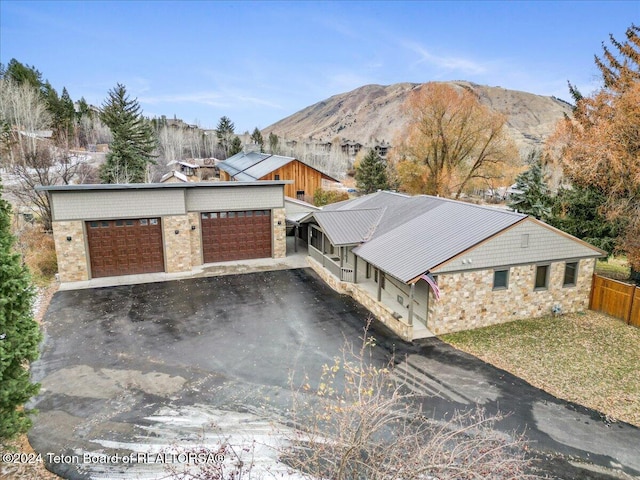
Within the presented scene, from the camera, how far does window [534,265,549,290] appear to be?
1530cm

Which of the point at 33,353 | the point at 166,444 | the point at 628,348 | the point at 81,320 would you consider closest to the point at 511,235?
the point at 628,348

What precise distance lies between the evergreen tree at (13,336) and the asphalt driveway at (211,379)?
1.51 m

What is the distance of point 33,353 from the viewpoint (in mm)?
7445

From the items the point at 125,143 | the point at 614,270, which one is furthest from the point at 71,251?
the point at 614,270

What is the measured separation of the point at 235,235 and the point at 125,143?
25.7 meters

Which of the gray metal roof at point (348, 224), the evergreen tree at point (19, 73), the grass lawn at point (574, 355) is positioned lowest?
the grass lawn at point (574, 355)

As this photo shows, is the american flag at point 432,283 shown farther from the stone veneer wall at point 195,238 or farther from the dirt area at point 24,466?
the stone veneer wall at point 195,238

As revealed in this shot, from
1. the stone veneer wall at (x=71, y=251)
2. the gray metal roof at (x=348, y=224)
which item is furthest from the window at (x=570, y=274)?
the stone veneer wall at (x=71, y=251)

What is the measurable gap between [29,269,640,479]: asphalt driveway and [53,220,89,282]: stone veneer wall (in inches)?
74.6

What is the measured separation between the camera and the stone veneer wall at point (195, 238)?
21.4 m

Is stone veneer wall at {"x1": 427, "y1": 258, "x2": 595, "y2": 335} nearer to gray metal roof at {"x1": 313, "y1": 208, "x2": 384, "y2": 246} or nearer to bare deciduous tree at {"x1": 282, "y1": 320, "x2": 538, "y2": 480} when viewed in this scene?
bare deciduous tree at {"x1": 282, "y1": 320, "x2": 538, "y2": 480}

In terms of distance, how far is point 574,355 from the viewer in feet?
42.0

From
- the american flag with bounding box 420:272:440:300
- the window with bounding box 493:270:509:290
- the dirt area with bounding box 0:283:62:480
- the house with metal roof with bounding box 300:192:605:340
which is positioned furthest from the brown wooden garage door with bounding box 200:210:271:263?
the dirt area with bounding box 0:283:62:480

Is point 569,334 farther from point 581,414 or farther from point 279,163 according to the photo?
point 279,163
